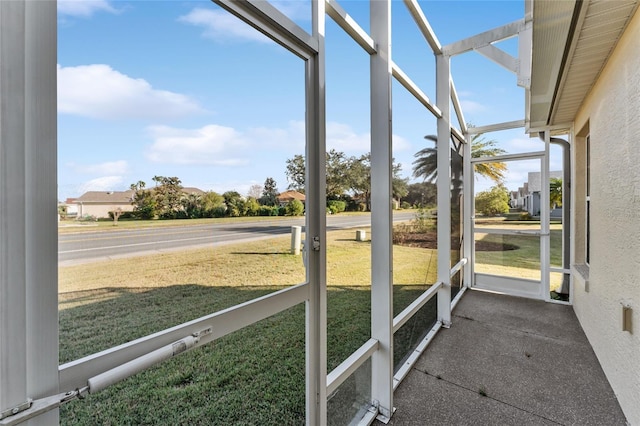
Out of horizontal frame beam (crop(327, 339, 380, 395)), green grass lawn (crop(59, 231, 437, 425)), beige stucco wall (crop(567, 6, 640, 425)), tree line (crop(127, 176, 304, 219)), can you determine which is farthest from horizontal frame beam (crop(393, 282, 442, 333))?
tree line (crop(127, 176, 304, 219))

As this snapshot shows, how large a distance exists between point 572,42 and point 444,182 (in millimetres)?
1627

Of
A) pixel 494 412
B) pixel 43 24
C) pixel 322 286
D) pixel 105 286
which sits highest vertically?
pixel 43 24

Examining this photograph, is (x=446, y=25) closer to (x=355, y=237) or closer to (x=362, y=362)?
(x=355, y=237)

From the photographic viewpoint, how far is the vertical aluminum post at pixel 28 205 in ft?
1.84

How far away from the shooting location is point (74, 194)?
691mm

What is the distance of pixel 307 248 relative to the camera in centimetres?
137

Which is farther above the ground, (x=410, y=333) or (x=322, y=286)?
(x=322, y=286)

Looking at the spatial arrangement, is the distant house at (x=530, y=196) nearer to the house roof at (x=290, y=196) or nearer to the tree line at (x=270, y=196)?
the tree line at (x=270, y=196)

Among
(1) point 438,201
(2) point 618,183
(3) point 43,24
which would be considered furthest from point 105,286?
(1) point 438,201

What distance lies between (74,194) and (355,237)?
4.82ft

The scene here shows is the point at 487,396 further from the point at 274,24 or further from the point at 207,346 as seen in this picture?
the point at 274,24

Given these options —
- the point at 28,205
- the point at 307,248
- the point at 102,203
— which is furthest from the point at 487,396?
the point at 28,205

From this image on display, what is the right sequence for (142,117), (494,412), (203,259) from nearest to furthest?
1. (142,117)
2. (203,259)
3. (494,412)

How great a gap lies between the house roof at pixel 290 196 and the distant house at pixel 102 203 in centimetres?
59
